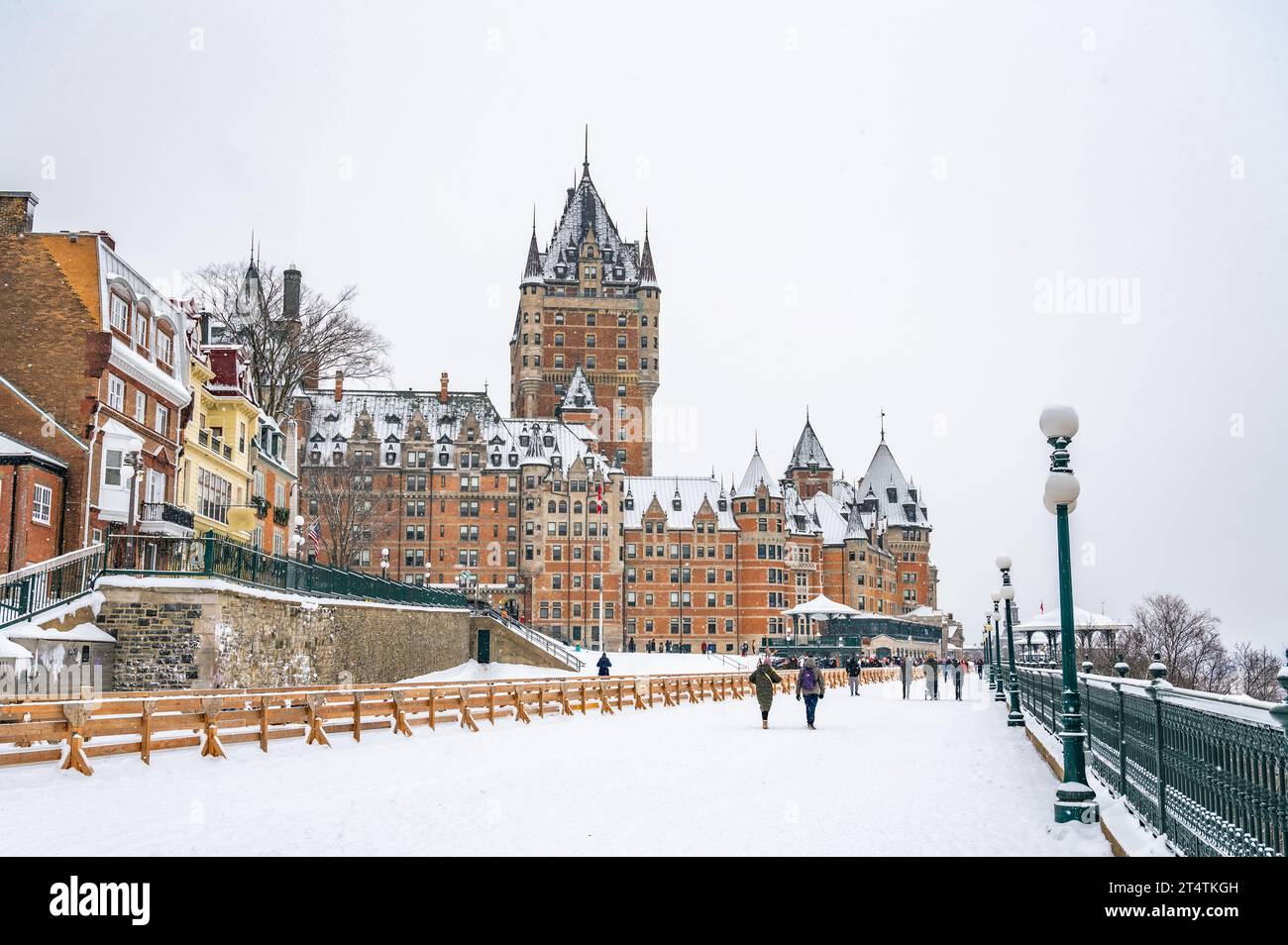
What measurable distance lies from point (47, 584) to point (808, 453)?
399 feet

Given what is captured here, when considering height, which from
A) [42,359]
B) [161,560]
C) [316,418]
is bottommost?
[161,560]

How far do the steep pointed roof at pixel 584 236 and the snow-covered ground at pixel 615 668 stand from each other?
60.9 m

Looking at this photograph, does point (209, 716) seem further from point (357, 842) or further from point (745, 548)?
point (745, 548)

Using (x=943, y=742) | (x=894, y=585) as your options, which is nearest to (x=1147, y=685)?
(x=943, y=742)

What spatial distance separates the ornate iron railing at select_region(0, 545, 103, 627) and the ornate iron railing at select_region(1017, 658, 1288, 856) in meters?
19.6

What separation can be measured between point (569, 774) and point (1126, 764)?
752 cm

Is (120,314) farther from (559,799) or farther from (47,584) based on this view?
(559,799)

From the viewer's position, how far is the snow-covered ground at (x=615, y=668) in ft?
193

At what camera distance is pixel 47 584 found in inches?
1081

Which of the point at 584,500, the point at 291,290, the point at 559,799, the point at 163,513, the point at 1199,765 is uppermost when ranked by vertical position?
the point at 291,290

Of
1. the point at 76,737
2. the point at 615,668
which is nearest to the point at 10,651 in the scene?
the point at 76,737

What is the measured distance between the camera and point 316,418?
348 feet

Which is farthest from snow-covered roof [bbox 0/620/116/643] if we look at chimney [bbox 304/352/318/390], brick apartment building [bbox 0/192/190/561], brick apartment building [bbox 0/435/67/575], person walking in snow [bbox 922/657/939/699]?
person walking in snow [bbox 922/657/939/699]
